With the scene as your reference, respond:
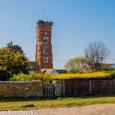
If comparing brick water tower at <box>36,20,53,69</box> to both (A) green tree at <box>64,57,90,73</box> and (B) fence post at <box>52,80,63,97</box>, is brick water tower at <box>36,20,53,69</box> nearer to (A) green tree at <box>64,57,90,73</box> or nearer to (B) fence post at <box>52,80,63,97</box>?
(A) green tree at <box>64,57,90,73</box>

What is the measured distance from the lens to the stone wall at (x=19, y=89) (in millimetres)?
16000

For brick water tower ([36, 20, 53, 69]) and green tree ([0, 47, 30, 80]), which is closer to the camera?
green tree ([0, 47, 30, 80])

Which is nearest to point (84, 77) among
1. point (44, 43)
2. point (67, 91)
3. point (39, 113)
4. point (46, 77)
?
point (67, 91)

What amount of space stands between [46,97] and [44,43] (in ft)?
260

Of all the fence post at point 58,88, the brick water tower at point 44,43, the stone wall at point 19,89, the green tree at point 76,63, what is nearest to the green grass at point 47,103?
the stone wall at point 19,89

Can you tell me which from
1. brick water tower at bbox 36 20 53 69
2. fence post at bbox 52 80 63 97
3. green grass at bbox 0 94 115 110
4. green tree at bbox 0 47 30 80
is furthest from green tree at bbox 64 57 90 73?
green grass at bbox 0 94 115 110

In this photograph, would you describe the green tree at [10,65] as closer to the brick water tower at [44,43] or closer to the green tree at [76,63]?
the green tree at [76,63]

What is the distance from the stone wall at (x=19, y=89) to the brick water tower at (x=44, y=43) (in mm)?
76200

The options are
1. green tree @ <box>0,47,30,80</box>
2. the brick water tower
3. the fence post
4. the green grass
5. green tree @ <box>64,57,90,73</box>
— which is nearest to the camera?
the green grass

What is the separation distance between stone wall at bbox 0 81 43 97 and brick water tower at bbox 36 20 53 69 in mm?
76200

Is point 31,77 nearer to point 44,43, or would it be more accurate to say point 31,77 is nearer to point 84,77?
point 84,77

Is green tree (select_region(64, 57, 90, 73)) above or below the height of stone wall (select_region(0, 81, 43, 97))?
above

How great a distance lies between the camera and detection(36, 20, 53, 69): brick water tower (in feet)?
307

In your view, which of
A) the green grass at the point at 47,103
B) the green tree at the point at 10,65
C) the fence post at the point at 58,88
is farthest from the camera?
the green tree at the point at 10,65
